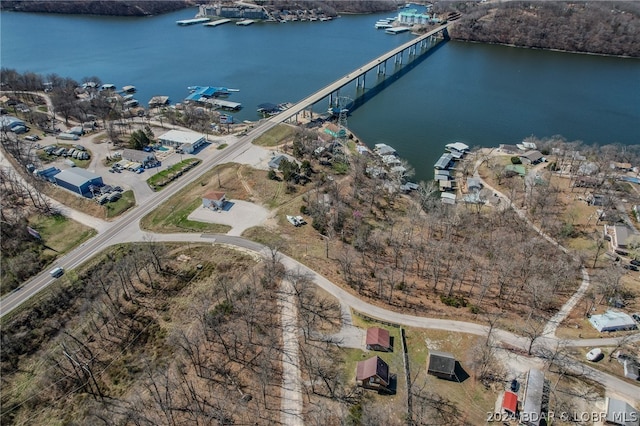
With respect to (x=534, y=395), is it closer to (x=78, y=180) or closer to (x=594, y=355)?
(x=594, y=355)

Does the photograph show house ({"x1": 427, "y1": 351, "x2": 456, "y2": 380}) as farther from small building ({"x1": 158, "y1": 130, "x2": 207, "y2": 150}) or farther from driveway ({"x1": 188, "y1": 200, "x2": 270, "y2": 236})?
small building ({"x1": 158, "y1": 130, "x2": 207, "y2": 150})

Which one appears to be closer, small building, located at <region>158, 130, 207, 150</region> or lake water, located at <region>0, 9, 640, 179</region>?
small building, located at <region>158, 130, 207, 150</region>

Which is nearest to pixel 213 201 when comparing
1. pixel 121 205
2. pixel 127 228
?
pixel 127 228

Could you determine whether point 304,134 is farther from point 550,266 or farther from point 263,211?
point 550,266

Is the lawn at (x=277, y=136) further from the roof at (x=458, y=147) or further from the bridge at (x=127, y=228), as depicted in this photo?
the roof at (x=458, y=147)

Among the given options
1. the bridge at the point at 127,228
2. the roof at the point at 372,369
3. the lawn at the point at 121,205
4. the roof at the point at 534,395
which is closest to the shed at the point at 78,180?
the lawn at the point at 121,205

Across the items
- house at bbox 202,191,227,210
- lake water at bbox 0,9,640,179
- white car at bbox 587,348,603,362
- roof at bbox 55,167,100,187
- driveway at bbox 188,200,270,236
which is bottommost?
white car at bbox 587,348,603,362

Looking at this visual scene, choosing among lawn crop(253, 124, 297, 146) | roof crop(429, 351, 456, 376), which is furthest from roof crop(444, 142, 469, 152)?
roof crop(429, 351, 456, 376)

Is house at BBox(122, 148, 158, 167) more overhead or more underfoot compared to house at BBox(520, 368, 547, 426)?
more overhead

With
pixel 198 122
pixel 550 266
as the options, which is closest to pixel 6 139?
pixel 198 122
